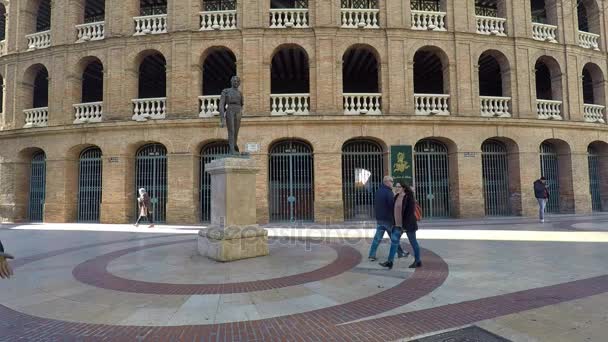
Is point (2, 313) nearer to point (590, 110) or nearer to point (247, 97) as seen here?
point (247, 97)

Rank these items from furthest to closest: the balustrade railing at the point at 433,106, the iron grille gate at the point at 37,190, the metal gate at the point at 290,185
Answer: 1. the iron grille gate at the point at 37,190
2. the metal gate at the point at 290,185
3. the balustrade railing at the point at 433,106

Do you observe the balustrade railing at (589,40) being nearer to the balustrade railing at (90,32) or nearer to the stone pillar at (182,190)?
the stone pillar at (182,190)

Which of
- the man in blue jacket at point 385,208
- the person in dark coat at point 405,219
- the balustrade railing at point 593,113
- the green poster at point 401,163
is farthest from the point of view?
the balustrade railing at point 593,113

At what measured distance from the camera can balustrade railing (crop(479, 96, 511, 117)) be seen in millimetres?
15408

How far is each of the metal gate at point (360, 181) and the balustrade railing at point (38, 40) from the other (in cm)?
1647

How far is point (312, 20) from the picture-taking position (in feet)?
48.8

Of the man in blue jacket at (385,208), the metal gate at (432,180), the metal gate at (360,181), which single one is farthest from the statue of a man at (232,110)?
the metal gate at (432,180)

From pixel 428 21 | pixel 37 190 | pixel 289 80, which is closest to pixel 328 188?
pixel 289 80

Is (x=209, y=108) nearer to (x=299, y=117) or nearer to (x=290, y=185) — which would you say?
(x=299, y=117)

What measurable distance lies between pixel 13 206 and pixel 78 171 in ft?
12.5

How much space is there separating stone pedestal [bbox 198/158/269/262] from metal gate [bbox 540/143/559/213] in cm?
1611

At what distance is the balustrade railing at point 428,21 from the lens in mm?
15302

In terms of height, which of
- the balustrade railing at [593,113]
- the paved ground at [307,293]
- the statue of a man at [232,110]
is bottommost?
the paved ground at [307,293]

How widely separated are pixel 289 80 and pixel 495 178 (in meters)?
13.1
